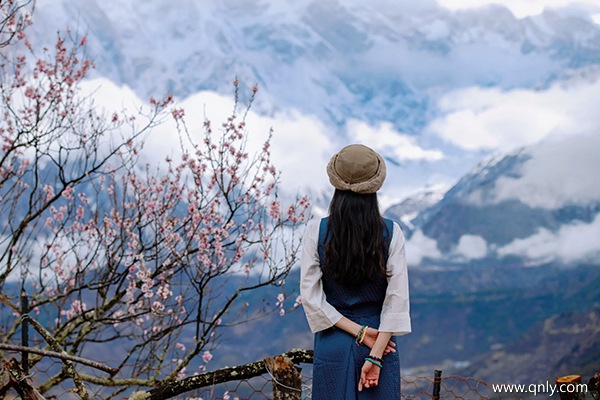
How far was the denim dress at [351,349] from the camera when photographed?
3.01m

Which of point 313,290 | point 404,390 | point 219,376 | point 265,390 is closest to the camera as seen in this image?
point 313,290


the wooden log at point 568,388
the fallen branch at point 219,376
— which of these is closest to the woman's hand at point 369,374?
the fallen branch at point 219,376

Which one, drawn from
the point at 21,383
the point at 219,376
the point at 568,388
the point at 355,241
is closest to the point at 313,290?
the point at 355,241

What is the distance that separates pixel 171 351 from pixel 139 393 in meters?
3.29

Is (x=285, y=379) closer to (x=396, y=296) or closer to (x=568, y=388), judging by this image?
(x=396, y=296)

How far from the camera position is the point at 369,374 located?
2963 mm

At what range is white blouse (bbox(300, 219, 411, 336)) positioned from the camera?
9.66 feet

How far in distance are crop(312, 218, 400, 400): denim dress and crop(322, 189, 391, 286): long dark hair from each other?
0.16 feet

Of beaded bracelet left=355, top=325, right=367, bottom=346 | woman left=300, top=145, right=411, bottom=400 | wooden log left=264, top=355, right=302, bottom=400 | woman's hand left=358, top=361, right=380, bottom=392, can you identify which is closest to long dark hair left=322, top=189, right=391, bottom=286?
woman left=300, top=145, right=411, bottom=400

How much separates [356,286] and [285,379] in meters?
0.62

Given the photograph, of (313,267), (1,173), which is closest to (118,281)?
(1,173)

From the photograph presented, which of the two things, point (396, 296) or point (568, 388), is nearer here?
point (396, 296)

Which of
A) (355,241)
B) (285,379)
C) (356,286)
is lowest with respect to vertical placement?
(285,379)

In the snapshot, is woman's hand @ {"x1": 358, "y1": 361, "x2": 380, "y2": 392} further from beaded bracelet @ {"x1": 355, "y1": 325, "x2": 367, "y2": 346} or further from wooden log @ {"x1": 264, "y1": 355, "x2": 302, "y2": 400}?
wooden log @ {"x1": 264, "y1": 355, "x2": 302, "y2": 400}
